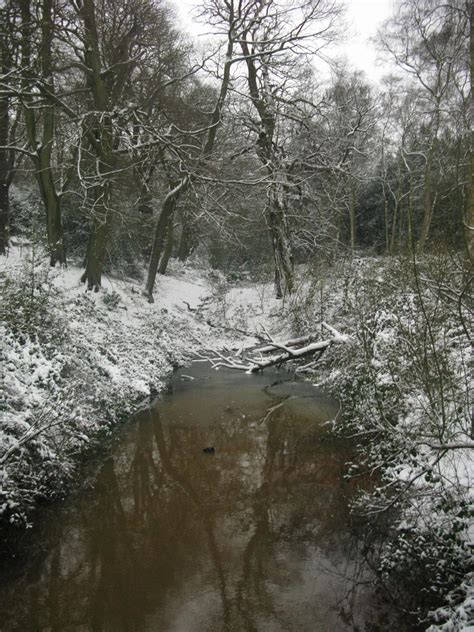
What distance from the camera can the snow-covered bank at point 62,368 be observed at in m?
6.06

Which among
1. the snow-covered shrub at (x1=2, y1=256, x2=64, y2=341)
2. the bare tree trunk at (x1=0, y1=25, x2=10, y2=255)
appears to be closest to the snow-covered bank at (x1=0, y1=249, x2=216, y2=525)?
the snow-covered shrub at (x1=2, y1=256, x2=64, y2=341)

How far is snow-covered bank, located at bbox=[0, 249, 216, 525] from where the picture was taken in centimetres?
606

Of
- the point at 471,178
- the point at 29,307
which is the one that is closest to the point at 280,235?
the point at 471,178

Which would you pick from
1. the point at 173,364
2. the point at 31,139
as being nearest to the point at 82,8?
the point at 31,139

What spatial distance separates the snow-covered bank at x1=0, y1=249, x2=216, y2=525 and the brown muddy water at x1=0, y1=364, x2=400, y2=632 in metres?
0.60

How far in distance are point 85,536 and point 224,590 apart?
76.5 inches

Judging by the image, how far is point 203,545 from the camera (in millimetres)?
5738

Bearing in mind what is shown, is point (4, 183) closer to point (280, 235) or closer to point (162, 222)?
point (162, 222)

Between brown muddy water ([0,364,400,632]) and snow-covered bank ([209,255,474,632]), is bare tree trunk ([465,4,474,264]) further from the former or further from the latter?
brown muddy water ([0,364,400,632])

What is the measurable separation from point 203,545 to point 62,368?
4165mm

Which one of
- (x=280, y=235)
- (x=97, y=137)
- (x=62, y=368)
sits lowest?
(x=62, y=368)

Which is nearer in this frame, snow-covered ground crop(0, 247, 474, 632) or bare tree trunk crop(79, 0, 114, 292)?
snow-covered ground crop(0, 247, 474, 632)

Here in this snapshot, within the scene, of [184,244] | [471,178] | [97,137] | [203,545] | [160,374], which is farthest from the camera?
[184,244]

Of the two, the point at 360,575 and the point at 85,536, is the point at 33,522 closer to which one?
the point at 85,536
